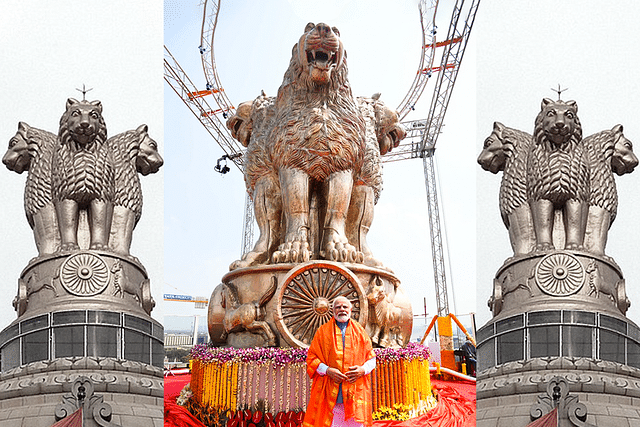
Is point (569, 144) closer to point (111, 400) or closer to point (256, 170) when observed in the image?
point (256, 170)

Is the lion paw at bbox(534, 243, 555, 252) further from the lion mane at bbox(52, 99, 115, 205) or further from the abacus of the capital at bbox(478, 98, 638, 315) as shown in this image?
the lion mane at bbox(52, 99, 115, 205)

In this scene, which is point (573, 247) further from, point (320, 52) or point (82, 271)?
point (82, 271)

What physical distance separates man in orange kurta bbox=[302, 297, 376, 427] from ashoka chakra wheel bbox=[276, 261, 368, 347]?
1577mm

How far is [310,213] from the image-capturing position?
6297mm

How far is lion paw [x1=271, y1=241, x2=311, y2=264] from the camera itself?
5.70 m

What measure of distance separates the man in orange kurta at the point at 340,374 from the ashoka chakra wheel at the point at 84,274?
223 centimetres

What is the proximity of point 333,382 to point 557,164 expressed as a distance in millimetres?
2870

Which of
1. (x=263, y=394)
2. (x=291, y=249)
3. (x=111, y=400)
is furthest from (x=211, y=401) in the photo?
(x=291, y=249)

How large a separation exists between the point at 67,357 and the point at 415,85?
6.54 metres

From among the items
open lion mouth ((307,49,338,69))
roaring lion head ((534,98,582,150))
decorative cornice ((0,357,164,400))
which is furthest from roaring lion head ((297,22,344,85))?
decorative cornice ((0,357,164,400))

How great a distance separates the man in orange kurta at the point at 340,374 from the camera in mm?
3676

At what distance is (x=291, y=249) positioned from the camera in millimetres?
5781

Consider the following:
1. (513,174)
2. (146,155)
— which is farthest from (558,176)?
(146,155)

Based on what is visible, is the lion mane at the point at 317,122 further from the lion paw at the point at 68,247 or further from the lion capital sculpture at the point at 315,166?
the lion paw at the point at 68,247
